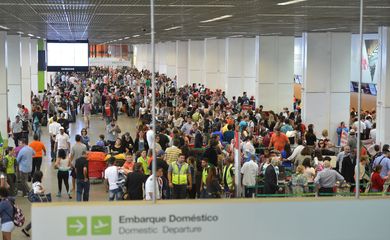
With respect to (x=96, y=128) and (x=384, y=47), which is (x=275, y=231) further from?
(x=96, y=128)

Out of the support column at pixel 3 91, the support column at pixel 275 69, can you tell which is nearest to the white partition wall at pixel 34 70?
the support column at pixel 275 69

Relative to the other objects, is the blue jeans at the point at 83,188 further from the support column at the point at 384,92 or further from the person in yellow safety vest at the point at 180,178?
the support column at the point at 384,92

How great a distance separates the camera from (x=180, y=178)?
548 inches

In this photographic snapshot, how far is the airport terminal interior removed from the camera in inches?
238

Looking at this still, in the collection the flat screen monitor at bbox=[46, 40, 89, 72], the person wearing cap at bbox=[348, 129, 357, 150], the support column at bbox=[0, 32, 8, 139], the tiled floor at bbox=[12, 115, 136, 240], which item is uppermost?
the flat screen monitor at bbox=[46, 40, 89, 72]

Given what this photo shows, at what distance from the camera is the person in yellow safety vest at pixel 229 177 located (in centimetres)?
1415

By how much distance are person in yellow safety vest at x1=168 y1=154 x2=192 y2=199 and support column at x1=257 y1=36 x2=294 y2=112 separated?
15.9 meters

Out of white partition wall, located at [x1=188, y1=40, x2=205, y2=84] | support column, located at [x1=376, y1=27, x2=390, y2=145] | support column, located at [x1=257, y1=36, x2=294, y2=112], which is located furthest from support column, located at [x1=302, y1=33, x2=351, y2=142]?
white partition wall, located at [x1=188, y1=40, x2=205, y2=84]

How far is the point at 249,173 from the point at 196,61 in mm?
30822

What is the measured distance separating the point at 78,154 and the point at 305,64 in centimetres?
1159

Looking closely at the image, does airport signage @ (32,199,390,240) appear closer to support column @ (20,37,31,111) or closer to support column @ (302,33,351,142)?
support column @ (302,33,351,142)

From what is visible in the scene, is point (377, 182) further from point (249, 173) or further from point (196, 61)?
point (196, 61)

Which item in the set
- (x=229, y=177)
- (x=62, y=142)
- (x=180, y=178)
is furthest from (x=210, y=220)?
(x=62, y=142)

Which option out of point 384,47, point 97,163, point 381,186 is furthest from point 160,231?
point 384,47
